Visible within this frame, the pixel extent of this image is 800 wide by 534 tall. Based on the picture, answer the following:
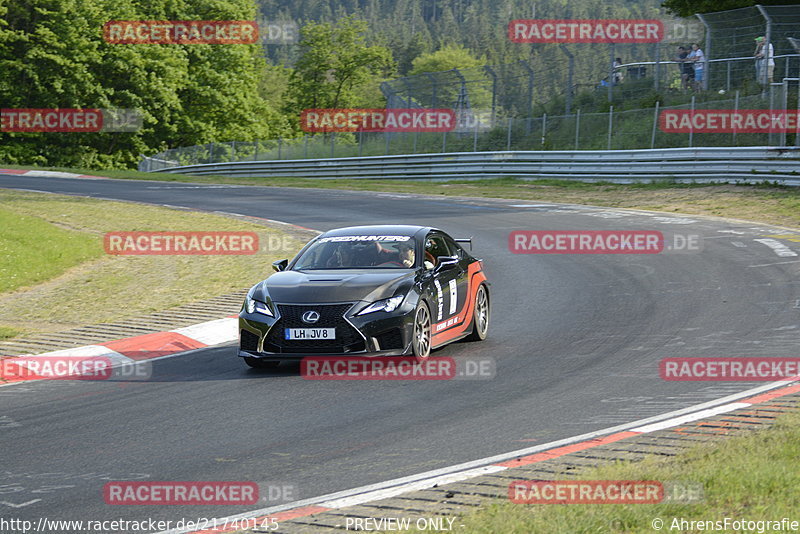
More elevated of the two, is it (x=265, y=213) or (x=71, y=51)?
(x=71, y=51)

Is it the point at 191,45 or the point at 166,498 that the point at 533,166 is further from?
the point at 191,45

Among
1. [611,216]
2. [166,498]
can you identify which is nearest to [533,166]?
[611,216]

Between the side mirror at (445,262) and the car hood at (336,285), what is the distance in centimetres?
41

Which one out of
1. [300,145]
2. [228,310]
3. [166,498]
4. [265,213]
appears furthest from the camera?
[300,145]

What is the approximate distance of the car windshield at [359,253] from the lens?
11.2 m

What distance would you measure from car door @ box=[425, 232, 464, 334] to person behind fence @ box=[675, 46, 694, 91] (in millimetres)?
26126

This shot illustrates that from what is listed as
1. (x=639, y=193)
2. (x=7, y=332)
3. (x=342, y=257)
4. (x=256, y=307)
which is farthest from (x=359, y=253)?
(x=639, y=193)

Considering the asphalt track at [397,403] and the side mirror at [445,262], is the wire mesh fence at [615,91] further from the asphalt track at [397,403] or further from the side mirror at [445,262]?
the side mirror at [445,262]

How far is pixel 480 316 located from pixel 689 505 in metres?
6.60

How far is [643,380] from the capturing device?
9.40 m

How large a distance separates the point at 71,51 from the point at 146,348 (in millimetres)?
57572

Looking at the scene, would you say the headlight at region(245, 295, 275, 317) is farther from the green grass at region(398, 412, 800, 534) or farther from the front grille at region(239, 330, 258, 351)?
the green grass at region(398, 412, 800, 534)

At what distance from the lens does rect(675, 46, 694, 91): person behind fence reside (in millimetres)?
35625

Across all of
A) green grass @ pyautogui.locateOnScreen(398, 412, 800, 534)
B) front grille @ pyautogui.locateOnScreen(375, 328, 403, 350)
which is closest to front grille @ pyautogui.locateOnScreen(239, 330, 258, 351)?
front grille @ pyautogui.locateOnScreen(375, 328, 403, 350)
